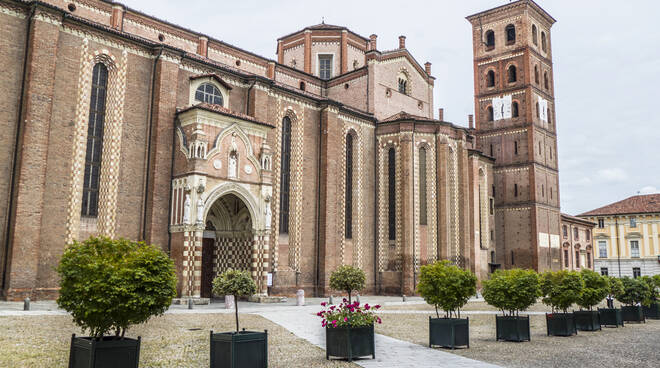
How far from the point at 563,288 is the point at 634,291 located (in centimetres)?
688

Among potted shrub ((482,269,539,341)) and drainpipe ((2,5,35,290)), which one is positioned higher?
drainpipe ((2,5,35,290))

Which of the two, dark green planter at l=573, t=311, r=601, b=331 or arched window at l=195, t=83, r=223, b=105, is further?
arched window at l=195, t=83, r=223, b=105

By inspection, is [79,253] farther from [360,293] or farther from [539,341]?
[360,293]

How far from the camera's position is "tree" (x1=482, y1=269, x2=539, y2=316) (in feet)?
46.4

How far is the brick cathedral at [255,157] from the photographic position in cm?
2100

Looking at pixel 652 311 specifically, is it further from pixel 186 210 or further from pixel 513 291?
pixel 186 210

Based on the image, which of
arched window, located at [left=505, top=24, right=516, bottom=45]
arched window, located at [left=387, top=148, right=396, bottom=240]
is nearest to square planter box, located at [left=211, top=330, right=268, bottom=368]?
arched window, located at [left=387, top=148, right=396, bottom=240]

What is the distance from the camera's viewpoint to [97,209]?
22609 millimetres

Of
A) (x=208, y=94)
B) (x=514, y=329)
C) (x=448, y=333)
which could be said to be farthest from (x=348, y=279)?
(x=208, y=94)

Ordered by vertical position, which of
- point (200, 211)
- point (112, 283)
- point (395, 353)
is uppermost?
point (200, 211)

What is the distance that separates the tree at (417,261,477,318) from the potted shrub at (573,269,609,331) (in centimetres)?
499

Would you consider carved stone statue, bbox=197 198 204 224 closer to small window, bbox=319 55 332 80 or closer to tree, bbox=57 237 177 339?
tree, bbox=57 237 177 339

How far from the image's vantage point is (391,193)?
116 feet

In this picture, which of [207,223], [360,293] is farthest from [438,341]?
[360,293]
